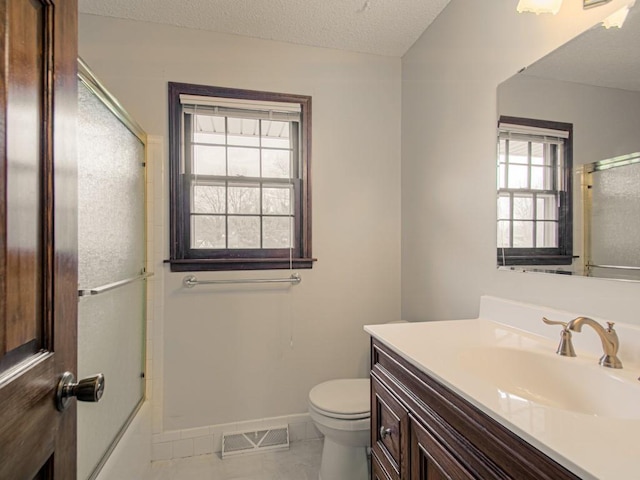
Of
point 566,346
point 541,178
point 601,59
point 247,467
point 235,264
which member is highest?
point 601,59

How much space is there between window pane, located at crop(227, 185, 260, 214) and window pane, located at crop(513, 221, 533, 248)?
141cm

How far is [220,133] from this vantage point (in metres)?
2.10

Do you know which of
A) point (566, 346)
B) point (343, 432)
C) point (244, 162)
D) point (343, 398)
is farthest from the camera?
point (244, 162)

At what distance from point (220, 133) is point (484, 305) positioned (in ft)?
5.73

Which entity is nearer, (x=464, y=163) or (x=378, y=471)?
(x=378, y=471)

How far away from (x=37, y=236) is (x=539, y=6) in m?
1.68

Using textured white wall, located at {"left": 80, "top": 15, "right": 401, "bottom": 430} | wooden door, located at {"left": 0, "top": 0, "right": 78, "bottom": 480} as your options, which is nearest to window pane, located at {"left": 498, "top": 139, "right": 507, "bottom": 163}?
textured white wall, located at {"left": 80, "top": 15, "right": 401, "bottom": 430}

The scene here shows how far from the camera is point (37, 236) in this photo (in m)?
0.56

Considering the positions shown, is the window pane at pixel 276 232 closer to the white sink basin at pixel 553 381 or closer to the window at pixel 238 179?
the window at pixel 238 179

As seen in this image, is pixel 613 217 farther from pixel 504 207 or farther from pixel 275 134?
pixel 275 134

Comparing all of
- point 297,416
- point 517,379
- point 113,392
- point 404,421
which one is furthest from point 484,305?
point 113,392

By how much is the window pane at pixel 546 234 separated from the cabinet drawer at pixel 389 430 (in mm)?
799

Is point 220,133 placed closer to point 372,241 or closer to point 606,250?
point 372,241

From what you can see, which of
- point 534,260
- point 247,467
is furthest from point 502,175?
point 247,467
